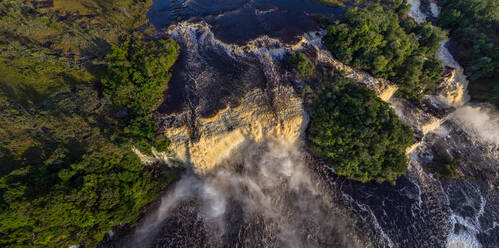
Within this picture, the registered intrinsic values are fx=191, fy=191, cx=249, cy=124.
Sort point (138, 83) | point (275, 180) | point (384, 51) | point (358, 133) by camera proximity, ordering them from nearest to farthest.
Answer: point (358, 133) → point (138, 83) → point (275, 180) → point (384, 51)

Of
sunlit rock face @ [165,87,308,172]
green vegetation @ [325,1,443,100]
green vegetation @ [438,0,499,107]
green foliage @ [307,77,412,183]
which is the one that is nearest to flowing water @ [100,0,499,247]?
sunlit rock face @ [165,87,308,172]

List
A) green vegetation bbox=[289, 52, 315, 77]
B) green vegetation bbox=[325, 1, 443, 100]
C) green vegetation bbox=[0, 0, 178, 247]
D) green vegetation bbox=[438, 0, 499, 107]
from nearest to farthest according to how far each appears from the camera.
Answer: green vegetation bbox=[0, 0, 178, 247] → green vegetation bbox=[289, 52, 315, 77] → green vegetation bbox=[325, 1, 443, 100] → green vegetation bbox=[438, 0, 499, 107]

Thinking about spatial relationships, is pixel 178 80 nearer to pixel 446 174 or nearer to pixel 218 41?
pixel 218 41

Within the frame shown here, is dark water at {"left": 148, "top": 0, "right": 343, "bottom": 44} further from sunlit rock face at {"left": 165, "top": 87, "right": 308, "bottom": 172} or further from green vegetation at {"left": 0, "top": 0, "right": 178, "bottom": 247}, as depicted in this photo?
sunlit rock face at {"left": 165, "top": 87, "right": 308, "bottom": 172}

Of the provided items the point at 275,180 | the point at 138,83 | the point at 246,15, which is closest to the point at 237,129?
the point at 275,180

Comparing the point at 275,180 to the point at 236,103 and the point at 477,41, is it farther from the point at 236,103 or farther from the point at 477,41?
the point at 477,41
